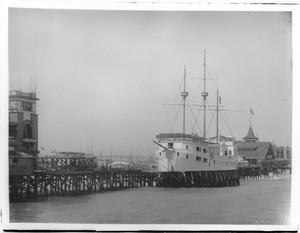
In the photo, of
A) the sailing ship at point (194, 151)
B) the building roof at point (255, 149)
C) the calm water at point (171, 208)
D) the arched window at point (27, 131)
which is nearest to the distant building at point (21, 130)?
the arched window at point (27, 131)

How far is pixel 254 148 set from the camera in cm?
471

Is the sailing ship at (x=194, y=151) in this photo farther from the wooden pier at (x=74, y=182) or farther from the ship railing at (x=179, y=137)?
the wooden pier at (x=74, y=182)

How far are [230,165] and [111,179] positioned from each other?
40.5 inches

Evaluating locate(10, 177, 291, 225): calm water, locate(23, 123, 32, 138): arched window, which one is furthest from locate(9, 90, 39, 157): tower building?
locate(10, 177, 291, 225): calm water

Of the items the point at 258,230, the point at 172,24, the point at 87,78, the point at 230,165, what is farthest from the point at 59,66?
the point at 258,230

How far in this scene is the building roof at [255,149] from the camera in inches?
184

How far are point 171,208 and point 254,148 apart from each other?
0.85 metres

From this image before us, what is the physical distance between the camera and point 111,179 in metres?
4.81

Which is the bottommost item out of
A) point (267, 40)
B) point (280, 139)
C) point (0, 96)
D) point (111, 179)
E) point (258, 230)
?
point (258, 230)

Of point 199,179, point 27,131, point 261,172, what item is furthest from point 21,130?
point 261,172

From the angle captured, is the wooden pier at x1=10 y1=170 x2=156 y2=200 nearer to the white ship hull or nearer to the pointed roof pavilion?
the white ship hull

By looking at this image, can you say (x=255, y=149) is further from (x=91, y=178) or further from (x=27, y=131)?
(x=27, y=131)

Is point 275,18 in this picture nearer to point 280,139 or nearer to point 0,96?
point 280,139

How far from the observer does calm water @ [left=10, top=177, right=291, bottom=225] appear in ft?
14.9
